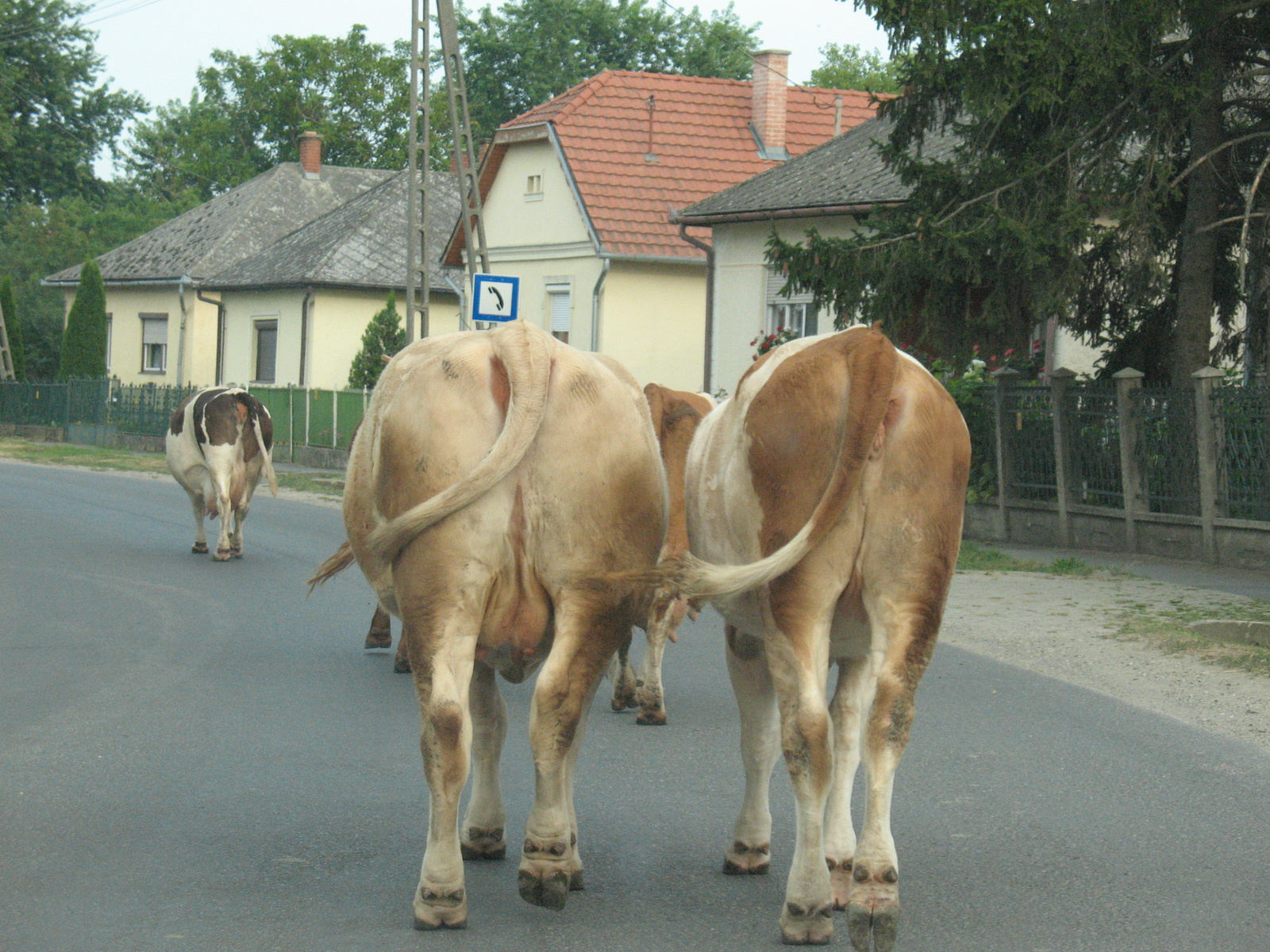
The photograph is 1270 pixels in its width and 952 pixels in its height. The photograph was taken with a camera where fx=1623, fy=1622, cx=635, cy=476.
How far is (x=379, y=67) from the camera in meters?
70.7

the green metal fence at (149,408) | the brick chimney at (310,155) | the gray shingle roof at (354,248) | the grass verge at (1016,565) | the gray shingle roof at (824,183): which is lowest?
the grass verge at (1016,565)

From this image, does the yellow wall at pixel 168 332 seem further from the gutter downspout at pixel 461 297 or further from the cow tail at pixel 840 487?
the cow tail at pixel 840 487

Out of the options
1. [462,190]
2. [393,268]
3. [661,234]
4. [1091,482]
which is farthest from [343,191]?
[1091,482]

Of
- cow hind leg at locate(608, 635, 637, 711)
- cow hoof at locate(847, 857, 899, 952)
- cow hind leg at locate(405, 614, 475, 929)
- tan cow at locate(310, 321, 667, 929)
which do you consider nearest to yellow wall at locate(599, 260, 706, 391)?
cow hind leg at locate(608, 635, 637, 711)

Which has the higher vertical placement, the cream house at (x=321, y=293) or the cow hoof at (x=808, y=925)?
the cream house at (x=321, y=293)

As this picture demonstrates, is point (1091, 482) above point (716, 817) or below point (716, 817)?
above

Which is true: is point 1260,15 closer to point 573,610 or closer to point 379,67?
point 573,610

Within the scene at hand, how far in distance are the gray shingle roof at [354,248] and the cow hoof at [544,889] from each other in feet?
126

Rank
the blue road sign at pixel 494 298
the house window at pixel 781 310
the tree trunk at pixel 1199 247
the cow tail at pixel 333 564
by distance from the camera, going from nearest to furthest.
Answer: the cow tail at pixel 333 564, the tree trunk at pixel 1199 247, the blue road sign at pixel 494 298, the house window at pixel 781 310

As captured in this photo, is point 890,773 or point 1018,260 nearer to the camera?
point 890,773

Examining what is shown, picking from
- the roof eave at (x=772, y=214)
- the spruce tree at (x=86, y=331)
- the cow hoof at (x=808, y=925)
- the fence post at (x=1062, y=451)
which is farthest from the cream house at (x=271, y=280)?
the cow hoof at (x=808, y=925)

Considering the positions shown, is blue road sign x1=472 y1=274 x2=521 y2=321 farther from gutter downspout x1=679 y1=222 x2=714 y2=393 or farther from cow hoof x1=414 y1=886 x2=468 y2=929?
cow hoof x1=414 y1=886 x2=468 y2=929

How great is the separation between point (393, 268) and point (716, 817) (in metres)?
40.8

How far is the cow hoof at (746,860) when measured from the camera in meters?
5.15
